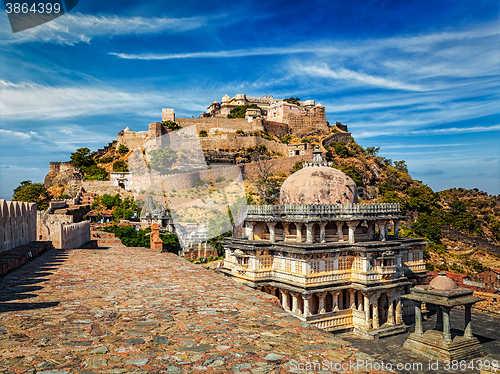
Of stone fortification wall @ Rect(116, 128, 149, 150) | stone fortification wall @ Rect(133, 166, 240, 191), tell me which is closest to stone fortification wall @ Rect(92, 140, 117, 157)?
stone fortification wall @ Rect(116, 128, 149, 150)

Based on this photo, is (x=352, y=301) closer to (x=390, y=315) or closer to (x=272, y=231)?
(x=390, y=315)

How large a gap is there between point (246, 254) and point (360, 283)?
5.35 meters

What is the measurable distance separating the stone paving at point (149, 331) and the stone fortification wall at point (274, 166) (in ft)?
166

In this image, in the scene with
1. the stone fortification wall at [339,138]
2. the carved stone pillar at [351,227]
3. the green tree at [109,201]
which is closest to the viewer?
the carved stone pillar at [351,227]

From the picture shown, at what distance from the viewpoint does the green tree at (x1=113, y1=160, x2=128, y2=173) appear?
5545 centimetres

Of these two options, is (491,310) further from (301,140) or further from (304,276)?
(301,140)

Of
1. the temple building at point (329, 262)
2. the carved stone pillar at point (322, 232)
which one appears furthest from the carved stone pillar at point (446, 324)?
the carved stone pillar at point (322, 232)

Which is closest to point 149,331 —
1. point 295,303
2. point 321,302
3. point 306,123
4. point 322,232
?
point 295,303

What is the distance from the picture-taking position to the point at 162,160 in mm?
54188

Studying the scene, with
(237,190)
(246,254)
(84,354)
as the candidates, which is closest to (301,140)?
(237,190)

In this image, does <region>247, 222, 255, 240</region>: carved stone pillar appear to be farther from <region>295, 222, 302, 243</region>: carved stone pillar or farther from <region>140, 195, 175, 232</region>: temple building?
<region>140, 195, 175, 232</region>: temple building

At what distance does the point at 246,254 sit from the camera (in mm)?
17203

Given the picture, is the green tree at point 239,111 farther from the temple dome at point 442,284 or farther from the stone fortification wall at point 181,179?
the temple dome at point 442,284

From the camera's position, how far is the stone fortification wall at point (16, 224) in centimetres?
976
